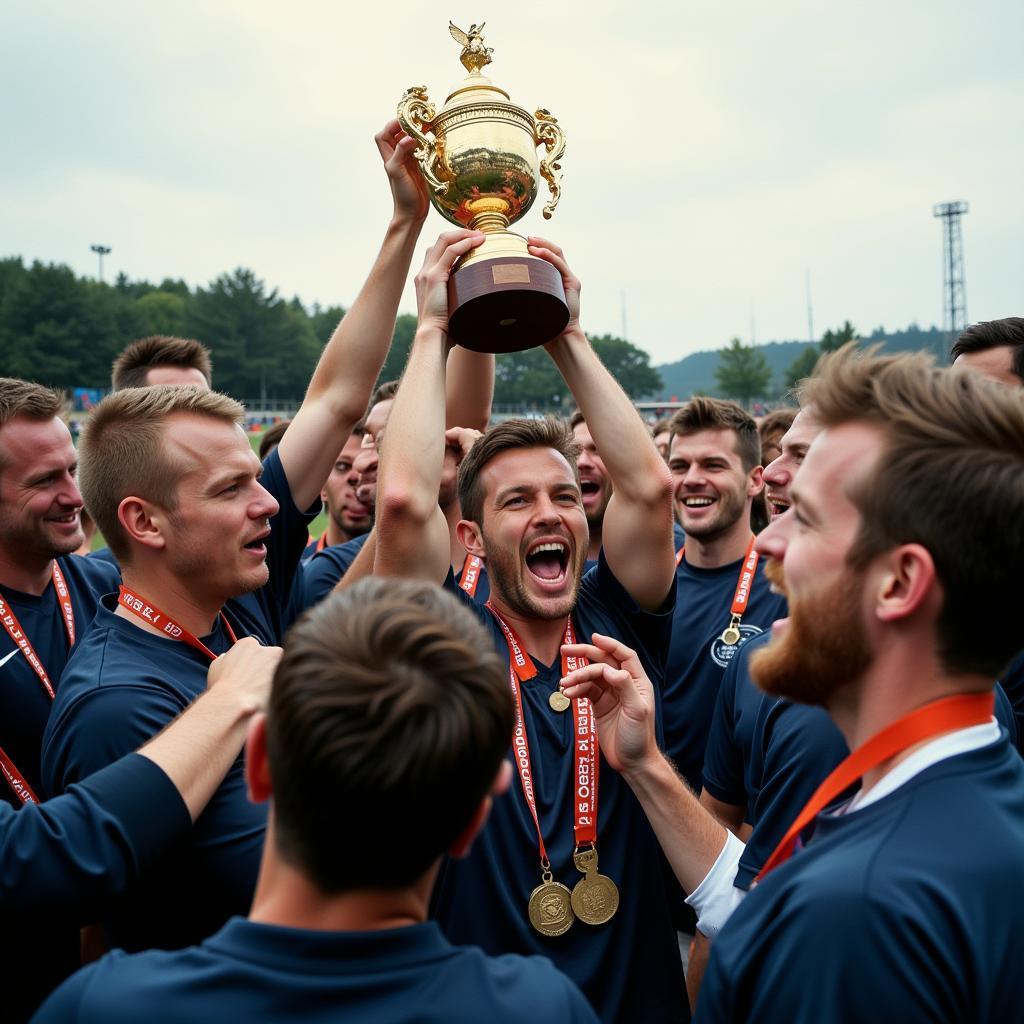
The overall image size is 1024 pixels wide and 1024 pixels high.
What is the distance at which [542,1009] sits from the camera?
4.80 feet

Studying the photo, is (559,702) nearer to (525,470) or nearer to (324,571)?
(525,470)

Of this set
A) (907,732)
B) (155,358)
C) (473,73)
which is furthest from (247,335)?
(907,732)

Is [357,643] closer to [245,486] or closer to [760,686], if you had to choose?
[760,686]

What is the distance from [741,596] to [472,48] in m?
3.12

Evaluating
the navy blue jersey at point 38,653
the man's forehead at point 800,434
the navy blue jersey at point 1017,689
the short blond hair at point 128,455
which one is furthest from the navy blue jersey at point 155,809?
the navy blue jersey at point 1017,689

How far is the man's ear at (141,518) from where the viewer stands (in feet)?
10.4

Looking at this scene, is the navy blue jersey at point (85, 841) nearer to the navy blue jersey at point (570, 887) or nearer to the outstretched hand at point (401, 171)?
the navy blue jersey at point (570, 887)

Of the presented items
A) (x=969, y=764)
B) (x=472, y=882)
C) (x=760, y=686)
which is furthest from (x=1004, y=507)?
(x=472, y=882)

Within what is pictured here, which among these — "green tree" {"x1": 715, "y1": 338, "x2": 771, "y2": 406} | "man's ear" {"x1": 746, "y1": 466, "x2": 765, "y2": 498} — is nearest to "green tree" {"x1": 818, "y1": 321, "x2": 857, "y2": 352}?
"green tree" {"x1": 715, "y1": 338, "x2": 771, "y2": 406}

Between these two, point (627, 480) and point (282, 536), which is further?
point (282, 536)

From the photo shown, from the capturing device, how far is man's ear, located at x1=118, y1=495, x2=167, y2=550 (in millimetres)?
3182

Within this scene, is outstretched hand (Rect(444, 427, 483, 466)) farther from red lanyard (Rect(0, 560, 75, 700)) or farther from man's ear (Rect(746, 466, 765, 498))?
man's ear (Rect(746, 466, 765, 498))

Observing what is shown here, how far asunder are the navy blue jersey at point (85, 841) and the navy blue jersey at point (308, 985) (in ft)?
2.42

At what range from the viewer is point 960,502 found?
1.82 m
